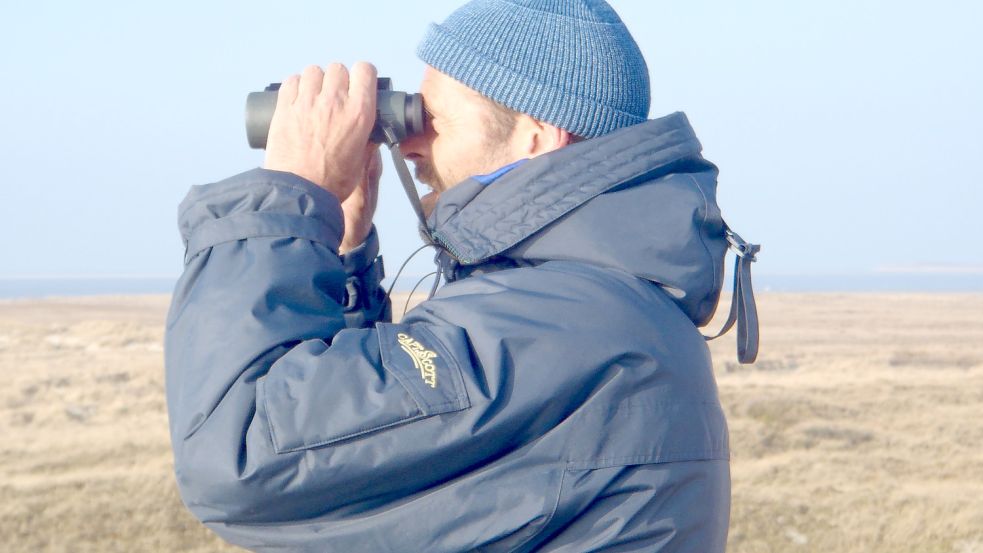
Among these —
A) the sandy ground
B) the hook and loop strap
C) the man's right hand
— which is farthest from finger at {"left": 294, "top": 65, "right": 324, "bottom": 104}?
the sandy ground

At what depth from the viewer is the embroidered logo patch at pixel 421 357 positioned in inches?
59.4

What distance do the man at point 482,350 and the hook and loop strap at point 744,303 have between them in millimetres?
73

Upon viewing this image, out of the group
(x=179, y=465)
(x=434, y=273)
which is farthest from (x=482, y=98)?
(x=179, y=465)

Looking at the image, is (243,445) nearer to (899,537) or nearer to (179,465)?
(179,465)

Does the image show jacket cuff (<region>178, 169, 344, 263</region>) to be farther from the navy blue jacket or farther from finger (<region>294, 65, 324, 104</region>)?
finger (<region>294, 65, 324, 104</region>)

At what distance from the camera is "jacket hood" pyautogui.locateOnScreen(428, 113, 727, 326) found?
5.57 ft

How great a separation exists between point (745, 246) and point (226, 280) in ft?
2.68

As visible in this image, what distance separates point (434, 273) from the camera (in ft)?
6.54

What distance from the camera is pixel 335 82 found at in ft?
6.15

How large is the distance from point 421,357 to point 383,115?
546 millimetres

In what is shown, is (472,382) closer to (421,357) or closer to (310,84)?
(421,357)

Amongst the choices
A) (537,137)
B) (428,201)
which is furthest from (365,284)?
(537,137)

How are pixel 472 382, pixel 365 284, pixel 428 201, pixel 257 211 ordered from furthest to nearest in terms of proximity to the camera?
1. pixel 365 284
2. pixel 428 201
3. pixel 257 211
4. pixel 472 382

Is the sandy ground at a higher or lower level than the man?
lower
